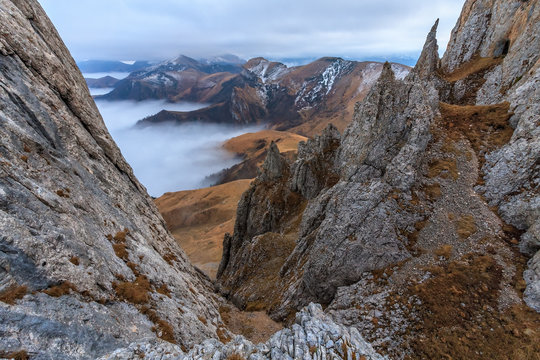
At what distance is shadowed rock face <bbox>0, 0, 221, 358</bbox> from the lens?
12.5 metres

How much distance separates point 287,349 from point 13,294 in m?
15.0

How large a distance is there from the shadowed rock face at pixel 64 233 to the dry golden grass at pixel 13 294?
5 cm

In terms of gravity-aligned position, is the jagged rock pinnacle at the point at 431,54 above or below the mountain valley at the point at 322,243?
above

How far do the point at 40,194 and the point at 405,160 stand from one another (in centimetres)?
3449

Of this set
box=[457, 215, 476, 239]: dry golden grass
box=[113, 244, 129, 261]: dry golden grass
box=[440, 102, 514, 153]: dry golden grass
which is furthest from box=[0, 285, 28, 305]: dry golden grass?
box=[440, 102, 514, 153]: dry golden grass

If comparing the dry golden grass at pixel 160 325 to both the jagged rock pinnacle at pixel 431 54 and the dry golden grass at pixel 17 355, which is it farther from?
the jagged rock pinnacle at pixel 431 54

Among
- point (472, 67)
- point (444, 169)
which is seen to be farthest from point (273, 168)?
point (472, 67)

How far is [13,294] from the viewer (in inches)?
465

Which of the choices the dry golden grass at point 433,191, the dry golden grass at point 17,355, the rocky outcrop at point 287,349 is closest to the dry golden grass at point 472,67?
the dry golden grass at point 433,191

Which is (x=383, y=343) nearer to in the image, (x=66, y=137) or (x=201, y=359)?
(x=201, y=359)

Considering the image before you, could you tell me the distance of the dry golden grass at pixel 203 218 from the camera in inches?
4122

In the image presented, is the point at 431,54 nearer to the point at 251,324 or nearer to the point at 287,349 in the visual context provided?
the point at 251,324

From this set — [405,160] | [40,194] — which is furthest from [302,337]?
[405,160]

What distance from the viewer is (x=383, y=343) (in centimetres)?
1933
